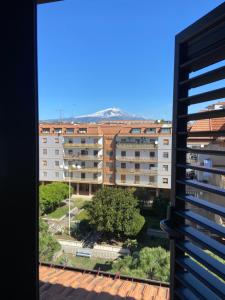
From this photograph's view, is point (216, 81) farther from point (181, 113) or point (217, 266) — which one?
point (217, 266)

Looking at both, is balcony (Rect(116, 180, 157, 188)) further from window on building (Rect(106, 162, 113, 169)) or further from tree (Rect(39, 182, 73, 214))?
tree (Rect(39, 182, 73, 214))

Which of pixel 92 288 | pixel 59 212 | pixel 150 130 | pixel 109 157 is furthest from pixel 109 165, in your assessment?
pixel 92 288

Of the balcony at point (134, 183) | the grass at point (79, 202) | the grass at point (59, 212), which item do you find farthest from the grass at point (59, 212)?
the balcony at point (134, 183)

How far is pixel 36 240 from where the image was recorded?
0.53 m

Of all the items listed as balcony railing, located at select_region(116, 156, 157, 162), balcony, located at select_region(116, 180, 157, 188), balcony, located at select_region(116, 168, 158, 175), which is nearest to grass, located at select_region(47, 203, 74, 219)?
balcony, located at select_region(116, 180, 157, 188)

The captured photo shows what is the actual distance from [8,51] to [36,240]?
35cm

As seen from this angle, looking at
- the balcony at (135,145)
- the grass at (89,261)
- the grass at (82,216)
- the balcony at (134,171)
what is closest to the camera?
the grass at (89,261)

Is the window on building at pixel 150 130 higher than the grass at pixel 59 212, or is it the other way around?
the window on building at pixel 150 130

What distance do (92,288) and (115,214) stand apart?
576 cm

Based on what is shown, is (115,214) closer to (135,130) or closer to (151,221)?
(151,221)

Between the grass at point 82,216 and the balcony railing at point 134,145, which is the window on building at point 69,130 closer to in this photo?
the balcony railing at point 134,145

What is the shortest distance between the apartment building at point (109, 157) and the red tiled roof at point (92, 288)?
628cm

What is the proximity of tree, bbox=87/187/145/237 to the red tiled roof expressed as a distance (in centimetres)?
532

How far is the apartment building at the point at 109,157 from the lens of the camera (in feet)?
27.4
